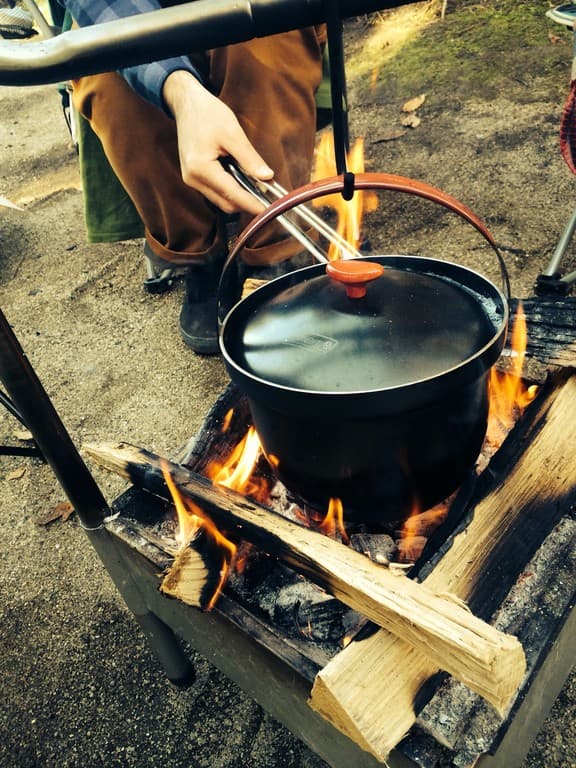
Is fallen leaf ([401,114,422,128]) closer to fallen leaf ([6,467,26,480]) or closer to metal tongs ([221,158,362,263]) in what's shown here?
metal tongs ([221,158,362,263])

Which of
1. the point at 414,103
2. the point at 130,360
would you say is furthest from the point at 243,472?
the point at 414,103

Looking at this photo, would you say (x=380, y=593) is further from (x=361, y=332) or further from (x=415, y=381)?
(x=361, y=332)

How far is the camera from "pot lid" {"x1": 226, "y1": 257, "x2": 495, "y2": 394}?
0.98m

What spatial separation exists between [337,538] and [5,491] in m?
1.49

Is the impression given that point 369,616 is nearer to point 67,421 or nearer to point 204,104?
point 204,104

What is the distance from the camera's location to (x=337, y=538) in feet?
4.08

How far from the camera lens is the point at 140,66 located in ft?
→ 5.33

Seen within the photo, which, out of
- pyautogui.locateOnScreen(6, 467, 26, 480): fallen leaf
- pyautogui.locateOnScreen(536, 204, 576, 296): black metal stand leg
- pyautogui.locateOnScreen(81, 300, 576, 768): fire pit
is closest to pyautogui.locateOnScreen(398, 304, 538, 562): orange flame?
pyautogui.locateOnScreen(81, 300, 576, 768): fire pit

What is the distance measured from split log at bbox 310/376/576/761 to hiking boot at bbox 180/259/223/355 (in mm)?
1532

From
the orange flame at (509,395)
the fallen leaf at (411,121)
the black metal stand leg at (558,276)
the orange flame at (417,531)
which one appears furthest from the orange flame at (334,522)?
the fallen leaf at (411,121)

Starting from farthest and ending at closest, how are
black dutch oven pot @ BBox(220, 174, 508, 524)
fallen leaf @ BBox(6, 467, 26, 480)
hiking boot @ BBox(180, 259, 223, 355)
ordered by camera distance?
hiking boot @ BBox(180, 259, 223, 355), fallen leaf @ BBox(6, 467, 26, 480), black dutch oven pot @ BBox(220, 174, 508, 524)

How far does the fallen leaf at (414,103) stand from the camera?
12.8ft

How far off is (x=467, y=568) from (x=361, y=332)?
439mm

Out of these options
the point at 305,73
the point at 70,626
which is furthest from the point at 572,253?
Result: the point at 70,626
